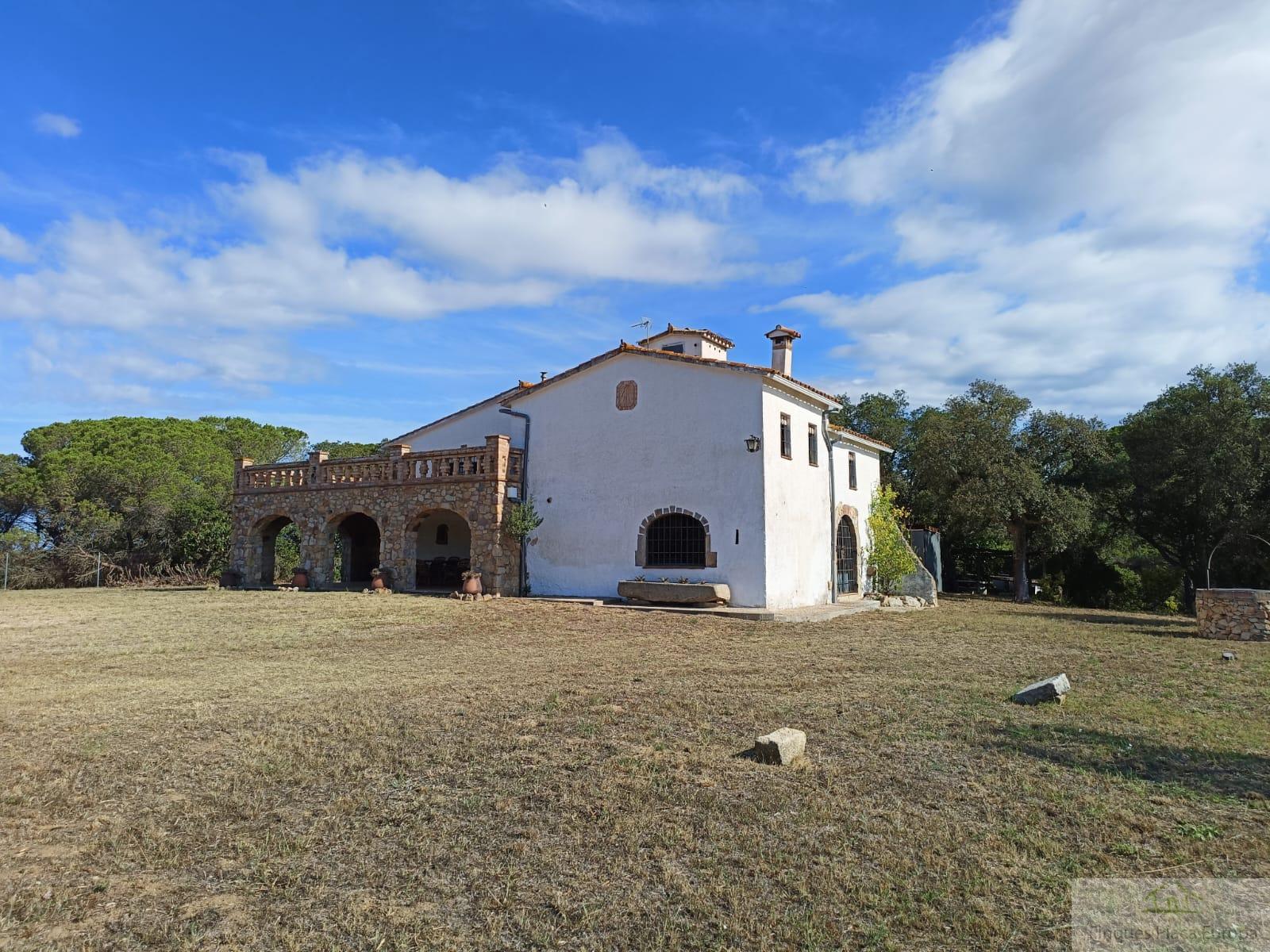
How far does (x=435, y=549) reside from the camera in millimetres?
24219

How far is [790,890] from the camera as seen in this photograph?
3709 millimetres

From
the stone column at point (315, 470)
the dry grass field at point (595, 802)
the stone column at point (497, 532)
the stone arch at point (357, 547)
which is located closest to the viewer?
the dry grass field at point (595, 802)

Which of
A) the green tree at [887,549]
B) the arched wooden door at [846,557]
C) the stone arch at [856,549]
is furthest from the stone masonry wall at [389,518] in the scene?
the green tree at [887,549]

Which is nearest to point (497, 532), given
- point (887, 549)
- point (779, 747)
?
point (887, 549)

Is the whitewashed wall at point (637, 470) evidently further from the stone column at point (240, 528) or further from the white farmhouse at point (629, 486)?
the stone column at point (240, 528)

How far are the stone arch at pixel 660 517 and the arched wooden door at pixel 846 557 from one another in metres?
5.33

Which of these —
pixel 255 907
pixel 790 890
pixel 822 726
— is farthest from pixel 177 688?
pixel 790 890

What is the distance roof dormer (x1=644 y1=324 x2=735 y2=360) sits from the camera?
2209 centimetres

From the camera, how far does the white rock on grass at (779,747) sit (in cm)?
556

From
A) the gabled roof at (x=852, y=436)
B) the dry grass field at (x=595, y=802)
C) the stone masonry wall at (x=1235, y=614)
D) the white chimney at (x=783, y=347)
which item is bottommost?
the dry grass field at (x=595, y=802)

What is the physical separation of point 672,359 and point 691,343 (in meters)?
4.48

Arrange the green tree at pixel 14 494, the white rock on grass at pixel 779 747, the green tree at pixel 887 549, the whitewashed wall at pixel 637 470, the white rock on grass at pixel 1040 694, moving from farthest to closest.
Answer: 1. the green tree at pixel 14 494
2. the green tree at pixel 887 549
3. the whitewashed wall at pixel 637 470
4. the white rock on grass at pixel 1040 694
5. the white rock on grass at pixel 779 747

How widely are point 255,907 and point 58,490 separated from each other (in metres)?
29.2

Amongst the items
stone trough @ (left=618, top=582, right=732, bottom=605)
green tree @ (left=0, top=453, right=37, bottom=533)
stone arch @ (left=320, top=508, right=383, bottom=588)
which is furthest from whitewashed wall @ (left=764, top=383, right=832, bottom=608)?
green tree @ (left=0, top=453, right=37, bottom=533)
